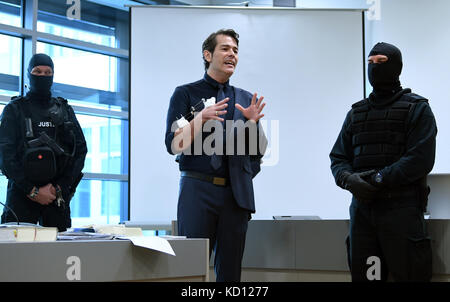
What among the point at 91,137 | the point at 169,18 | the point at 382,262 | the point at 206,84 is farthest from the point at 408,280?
the point at 91,137

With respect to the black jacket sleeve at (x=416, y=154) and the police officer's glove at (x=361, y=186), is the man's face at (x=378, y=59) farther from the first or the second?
the police officer's glove at (x=361, y=186)

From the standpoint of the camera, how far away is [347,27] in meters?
4.74

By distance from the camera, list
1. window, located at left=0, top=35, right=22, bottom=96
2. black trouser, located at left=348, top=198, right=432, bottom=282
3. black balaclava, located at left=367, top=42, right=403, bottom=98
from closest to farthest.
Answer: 1. black trouser, located at left=348, top=198, right=432, bottom=282
2. black balaclava, located at left=367, top=42, right=403, bottom=98
3. window, located at left=0, top=35, right=22, bottom=96

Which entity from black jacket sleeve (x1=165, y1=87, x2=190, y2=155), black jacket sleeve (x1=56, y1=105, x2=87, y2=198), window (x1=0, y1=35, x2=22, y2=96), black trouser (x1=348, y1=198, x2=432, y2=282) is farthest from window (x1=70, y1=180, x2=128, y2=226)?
black trouser (x1=348, y1=198, x2=432, y2=282)

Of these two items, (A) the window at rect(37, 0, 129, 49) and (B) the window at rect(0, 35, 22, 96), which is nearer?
(B) the window at rect(0, 35, 22, 96)

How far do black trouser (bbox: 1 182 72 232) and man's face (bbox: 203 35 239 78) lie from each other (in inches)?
51.0

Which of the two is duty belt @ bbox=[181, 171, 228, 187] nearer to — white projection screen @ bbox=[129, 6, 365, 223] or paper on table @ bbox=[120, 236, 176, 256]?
paper on table @ bbox=[120, 236, 176, 256]

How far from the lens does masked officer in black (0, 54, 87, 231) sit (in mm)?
3344

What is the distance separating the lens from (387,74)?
279 centimetres

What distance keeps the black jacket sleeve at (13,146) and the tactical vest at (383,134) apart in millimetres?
1822

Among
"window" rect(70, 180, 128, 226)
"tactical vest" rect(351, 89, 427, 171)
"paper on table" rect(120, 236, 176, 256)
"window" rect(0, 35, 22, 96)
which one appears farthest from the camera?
"window" rect(70, 180, 128, 226)

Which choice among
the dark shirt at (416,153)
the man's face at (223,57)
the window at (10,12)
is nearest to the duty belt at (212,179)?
the man's face at (223,57)

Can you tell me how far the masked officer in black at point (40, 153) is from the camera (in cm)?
334

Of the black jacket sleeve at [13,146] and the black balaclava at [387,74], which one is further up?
the black balaclava at [387,74]
